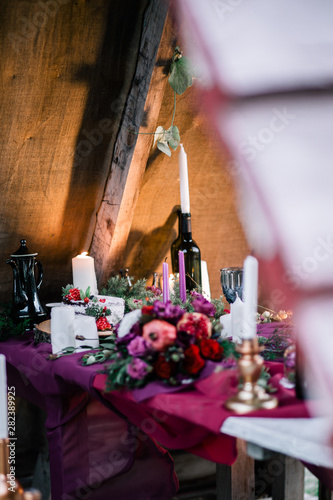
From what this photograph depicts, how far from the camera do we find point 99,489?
5.36 ft

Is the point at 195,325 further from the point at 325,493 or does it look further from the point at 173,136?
the point at 173,136

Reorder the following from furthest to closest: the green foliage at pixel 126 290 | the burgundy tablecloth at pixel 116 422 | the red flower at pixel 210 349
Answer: the green foliage at pixel 126 290
the red flower at pixel 210 349
the burgundy tablecloth at pixel 116 422

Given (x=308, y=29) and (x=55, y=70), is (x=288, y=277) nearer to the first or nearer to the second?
(x=308, y=29)

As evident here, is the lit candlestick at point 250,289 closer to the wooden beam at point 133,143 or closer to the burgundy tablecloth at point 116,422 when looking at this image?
the burgundy tablecloth at point 116,422

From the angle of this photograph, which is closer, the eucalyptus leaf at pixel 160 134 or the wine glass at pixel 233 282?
the wine glass at pixel 233 282

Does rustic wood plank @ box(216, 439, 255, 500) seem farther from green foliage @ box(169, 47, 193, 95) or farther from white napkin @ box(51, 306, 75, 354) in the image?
green foliage @ box(169, 47, 193, 95)

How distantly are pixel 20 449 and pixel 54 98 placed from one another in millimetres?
1525

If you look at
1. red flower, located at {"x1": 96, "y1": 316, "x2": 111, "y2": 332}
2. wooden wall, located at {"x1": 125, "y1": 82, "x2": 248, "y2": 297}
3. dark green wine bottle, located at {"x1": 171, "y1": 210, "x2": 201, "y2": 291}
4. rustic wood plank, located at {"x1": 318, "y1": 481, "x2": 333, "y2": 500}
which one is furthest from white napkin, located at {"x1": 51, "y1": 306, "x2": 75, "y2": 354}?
wooden wall, located at {"x1": 125, "y1": 82, "x2": 248, "y2": 297}

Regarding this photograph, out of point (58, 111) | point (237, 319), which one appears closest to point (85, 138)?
point (58, 111)

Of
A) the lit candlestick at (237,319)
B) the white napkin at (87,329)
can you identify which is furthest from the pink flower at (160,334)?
the white napkin at (87,329)

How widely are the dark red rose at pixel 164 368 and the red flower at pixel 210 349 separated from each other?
0.08 m

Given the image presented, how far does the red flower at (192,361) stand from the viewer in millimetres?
1066

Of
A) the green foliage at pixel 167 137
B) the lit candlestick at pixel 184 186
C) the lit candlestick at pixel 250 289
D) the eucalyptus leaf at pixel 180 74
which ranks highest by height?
the eucalyptus leaf at pixel 180 74

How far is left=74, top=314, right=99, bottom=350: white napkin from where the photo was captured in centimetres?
150
